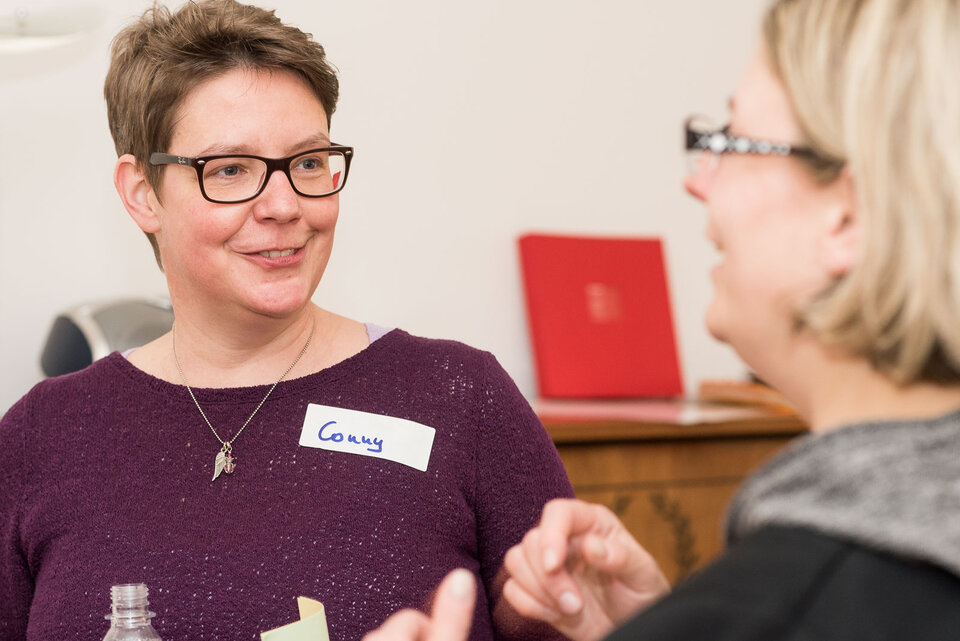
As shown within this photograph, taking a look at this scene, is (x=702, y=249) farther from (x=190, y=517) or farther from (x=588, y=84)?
(x=190, y=517)

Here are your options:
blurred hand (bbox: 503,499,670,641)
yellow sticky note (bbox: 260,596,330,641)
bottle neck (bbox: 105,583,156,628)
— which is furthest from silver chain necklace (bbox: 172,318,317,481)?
blurred hand (bbox: 503,499,670,641)

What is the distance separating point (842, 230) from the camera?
2.85 feet

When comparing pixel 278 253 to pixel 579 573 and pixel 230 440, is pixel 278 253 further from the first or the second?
pixel 579 573

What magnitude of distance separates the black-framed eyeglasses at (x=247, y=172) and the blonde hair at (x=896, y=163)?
966 mm

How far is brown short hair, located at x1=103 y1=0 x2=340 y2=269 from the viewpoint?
1.67 meters

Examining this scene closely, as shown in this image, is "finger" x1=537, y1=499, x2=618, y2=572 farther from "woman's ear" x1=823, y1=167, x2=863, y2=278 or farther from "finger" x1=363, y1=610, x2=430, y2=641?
"woman's ear" x1=823, y1=167, x2=863, y2=278

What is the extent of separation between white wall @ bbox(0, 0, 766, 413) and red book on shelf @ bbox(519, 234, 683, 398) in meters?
0.09

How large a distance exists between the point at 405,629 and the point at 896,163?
536 millimetres

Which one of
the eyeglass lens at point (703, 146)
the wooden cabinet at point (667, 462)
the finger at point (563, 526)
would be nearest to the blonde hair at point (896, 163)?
the eyeglass lens at point (703, 146)

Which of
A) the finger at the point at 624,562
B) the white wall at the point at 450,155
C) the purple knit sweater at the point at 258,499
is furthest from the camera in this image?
the white wall at the point at 450,155

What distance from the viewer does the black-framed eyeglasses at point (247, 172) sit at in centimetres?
164

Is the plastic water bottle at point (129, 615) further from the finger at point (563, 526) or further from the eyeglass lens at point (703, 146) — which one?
the eyeglass lens at point (703, 146)

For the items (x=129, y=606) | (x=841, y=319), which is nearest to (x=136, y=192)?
(x=129, y=606)

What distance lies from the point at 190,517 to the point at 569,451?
4.51 ft
